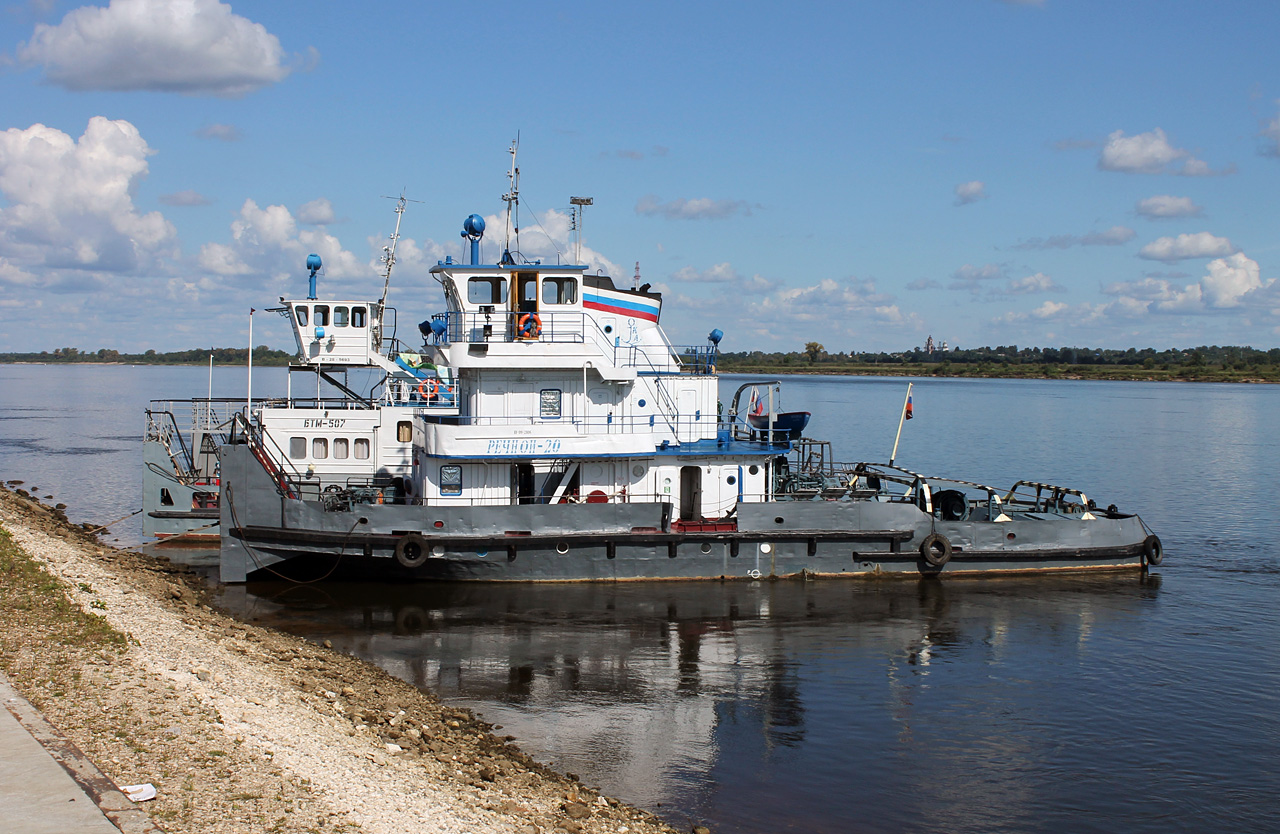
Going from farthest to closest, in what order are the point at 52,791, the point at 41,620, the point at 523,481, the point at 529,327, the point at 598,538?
the point at 523,481, the point at 598,538, the point at 529,327, the point at 41,620, the point at 52,791

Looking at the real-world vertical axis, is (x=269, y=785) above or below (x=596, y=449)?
below

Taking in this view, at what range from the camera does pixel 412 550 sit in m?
18.6

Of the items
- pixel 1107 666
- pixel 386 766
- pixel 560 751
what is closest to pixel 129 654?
pixel 386 766

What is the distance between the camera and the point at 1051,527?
21.0 metres

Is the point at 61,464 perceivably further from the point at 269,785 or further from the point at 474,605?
the point at 269,785

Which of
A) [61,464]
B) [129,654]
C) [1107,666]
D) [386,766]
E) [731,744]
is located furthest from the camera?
[61,464]

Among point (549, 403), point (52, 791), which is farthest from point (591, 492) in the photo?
point (52, 791)

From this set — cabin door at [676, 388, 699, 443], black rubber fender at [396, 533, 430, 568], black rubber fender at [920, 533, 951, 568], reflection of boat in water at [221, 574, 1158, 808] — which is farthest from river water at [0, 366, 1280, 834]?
cabin door at [676, 388, 699, 443]

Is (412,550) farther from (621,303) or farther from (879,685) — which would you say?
(879,685)

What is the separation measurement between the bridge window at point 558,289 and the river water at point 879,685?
236 inches

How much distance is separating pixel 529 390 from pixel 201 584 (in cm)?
825

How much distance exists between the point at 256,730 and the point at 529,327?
34.8ft

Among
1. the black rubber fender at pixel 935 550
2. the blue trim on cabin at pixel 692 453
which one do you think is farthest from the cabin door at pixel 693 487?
the black rubber fender at pixel 935 550

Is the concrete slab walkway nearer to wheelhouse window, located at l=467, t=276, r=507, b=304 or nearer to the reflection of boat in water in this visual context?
the reflection of boat in water
